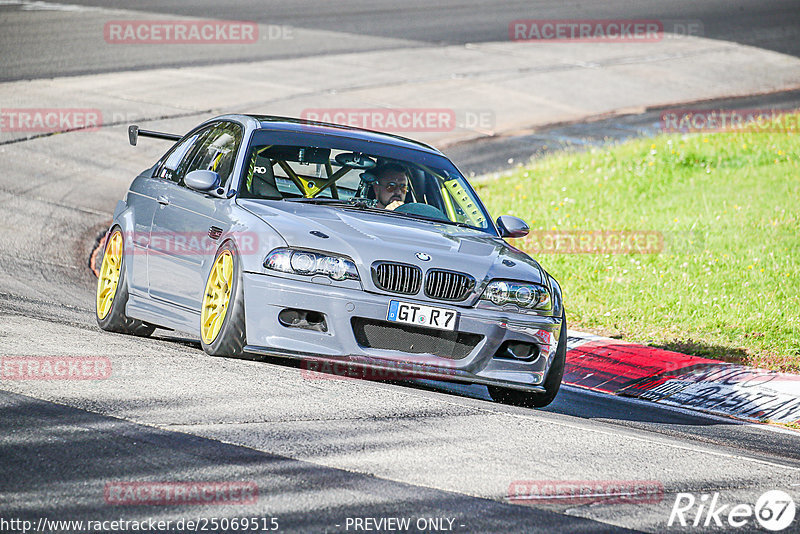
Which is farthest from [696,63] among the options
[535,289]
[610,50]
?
[535,289]

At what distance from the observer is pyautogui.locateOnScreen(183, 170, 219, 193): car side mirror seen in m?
7.87

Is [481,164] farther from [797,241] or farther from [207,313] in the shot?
[207,313]

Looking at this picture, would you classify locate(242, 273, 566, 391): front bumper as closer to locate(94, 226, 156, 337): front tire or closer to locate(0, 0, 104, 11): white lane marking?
locate(94, 226, 156, 337): front tire

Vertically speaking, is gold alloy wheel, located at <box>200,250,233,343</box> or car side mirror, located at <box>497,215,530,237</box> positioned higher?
car side mirror, located at <box>497,215,530,237</box>

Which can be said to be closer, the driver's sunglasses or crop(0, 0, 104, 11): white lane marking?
the driver's sunglasses

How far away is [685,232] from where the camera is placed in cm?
1452

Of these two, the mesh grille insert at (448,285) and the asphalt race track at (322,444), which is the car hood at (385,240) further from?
the asphalt race track at (322,444)

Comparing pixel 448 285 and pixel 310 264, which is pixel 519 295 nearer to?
pixel 448 285

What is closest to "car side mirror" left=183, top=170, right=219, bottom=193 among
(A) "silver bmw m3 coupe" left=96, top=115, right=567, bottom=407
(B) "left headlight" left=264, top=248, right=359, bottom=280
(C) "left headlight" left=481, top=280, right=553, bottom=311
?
(A) "silver bmw m3 coupe" left=96, top=115, right=567, bottom=407

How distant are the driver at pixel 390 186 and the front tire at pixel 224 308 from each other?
1390 mm

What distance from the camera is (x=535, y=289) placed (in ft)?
24.6

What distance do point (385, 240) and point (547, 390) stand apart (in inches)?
55.4

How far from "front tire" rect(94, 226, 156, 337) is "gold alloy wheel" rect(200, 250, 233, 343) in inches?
55.3

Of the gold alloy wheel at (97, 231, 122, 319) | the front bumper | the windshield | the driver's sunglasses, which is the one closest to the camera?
the front bumper
